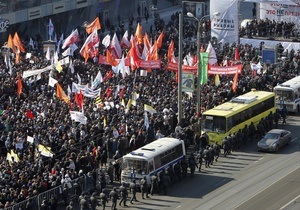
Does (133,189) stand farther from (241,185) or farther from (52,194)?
(241,185)

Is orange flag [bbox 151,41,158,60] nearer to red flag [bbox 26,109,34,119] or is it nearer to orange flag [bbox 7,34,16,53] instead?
Result: orange flag [bbox 7,34,16,53]

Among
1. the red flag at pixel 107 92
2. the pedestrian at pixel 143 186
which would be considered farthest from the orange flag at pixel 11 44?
the pedestrian at pixel 143 186

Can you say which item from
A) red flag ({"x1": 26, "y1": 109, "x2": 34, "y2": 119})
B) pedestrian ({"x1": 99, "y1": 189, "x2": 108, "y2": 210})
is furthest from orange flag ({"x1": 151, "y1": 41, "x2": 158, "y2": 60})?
pedestrian ({"x1": 99, "y1": 189, "x2": 108, "y2": 210})

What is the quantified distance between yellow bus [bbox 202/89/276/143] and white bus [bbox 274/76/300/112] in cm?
195

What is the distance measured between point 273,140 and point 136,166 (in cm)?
1030

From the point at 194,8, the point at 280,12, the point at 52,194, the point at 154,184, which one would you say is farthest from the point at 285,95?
the point at 52,194

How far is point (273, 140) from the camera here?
5569 centimetres

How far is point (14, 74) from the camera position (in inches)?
2584

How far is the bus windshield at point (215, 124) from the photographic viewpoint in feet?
185

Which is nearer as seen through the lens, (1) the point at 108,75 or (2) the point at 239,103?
(2) the point at 239,103

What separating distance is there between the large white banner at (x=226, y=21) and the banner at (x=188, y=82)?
17368 millimetres

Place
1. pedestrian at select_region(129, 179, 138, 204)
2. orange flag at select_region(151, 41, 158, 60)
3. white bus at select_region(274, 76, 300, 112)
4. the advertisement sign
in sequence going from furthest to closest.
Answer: the advertisement sign < orange flag at select_region(151, 41, 158, 60) < white bus at select_region(274, 76, 300, 112) < pedestrian at select_region(129, 179, 138, 204)

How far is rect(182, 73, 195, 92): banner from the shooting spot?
58.3 meters

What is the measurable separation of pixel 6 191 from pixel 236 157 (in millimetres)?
15835
